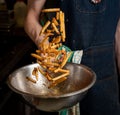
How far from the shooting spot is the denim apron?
1.27m

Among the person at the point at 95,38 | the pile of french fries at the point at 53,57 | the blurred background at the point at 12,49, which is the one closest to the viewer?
the pile of french fries at the point at 53,57

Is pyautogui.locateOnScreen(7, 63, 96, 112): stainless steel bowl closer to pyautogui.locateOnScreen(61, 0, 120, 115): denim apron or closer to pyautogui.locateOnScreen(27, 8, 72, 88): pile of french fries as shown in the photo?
pyautogui.locateOnScreen(27, 8, 72, 88): pile of french fries

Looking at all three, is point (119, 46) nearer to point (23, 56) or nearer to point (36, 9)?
point (36, 9)

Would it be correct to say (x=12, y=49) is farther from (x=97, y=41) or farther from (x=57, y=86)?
(x=57, y=86)

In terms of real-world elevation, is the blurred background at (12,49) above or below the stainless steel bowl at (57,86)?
below

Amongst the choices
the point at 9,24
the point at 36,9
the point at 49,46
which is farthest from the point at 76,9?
the point at 9,24

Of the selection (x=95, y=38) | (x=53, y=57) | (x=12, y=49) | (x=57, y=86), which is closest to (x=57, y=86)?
(x=57, y=86)

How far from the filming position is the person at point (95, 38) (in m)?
1.27

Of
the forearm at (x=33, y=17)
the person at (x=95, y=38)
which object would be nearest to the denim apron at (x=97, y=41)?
the person at (x=95, y=38)

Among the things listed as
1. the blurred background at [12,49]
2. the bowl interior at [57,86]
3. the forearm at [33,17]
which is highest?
the forearm at [33,17]

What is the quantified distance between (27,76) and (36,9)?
1.36ft

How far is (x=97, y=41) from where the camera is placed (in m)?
1.29

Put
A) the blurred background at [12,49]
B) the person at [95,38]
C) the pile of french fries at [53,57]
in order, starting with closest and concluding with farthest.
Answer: the pile of french fries at [53,57]
the person at [95,38]
the blurred background at [12,49]

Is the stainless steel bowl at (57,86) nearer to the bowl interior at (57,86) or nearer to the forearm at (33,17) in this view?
the bowl interior at (57,86)
